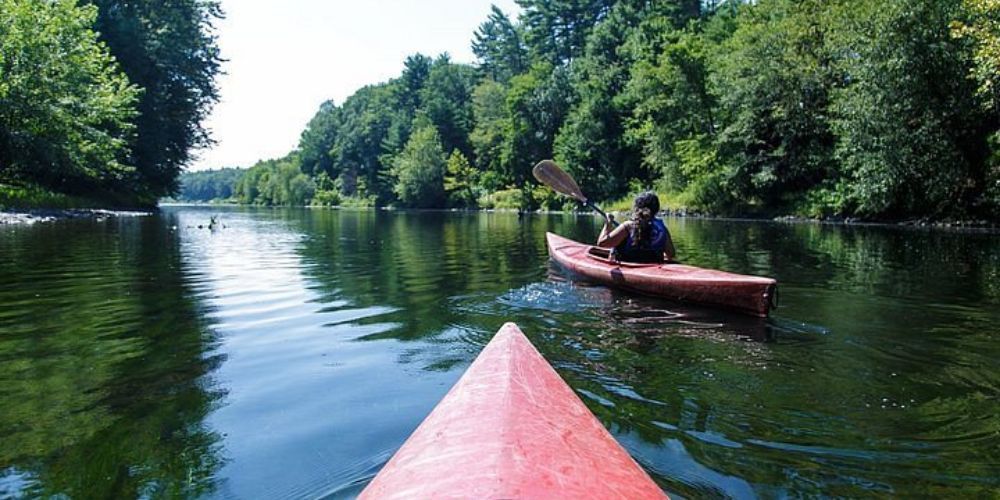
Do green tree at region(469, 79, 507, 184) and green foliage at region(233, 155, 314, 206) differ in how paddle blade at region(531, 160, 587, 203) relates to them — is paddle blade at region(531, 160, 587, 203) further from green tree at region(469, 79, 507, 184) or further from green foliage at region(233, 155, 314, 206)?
green foliage at region(233, 155, 314, 206)

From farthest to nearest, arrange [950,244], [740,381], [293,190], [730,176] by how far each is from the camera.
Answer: [293,190], [730,176], [950,244], [740,381]

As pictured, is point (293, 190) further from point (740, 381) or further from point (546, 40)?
point (740, 381)

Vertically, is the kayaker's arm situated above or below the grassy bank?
below

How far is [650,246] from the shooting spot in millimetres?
8406

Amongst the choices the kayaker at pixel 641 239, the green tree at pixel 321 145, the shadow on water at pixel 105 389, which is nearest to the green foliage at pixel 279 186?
the green tree at pixel 321 145

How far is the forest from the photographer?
21.2 m

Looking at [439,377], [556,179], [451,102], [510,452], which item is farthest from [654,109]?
[451,102]

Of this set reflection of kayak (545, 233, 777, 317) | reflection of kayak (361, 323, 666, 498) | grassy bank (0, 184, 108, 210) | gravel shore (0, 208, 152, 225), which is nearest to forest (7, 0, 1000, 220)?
grassy bank (0, 184, 108, 210)

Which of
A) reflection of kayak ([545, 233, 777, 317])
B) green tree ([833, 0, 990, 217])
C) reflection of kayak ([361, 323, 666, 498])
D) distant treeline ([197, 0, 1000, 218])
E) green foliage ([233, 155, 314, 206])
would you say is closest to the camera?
reflection of kayak ([361, 323, 666, 498])

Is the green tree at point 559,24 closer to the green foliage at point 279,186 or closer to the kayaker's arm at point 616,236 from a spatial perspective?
the green foliage at point 279,186

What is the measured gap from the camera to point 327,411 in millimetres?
3941

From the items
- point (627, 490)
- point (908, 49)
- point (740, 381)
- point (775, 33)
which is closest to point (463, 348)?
point (740, 381)

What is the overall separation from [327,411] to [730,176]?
31.3m

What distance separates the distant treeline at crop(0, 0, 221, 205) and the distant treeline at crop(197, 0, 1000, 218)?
2608 cm
